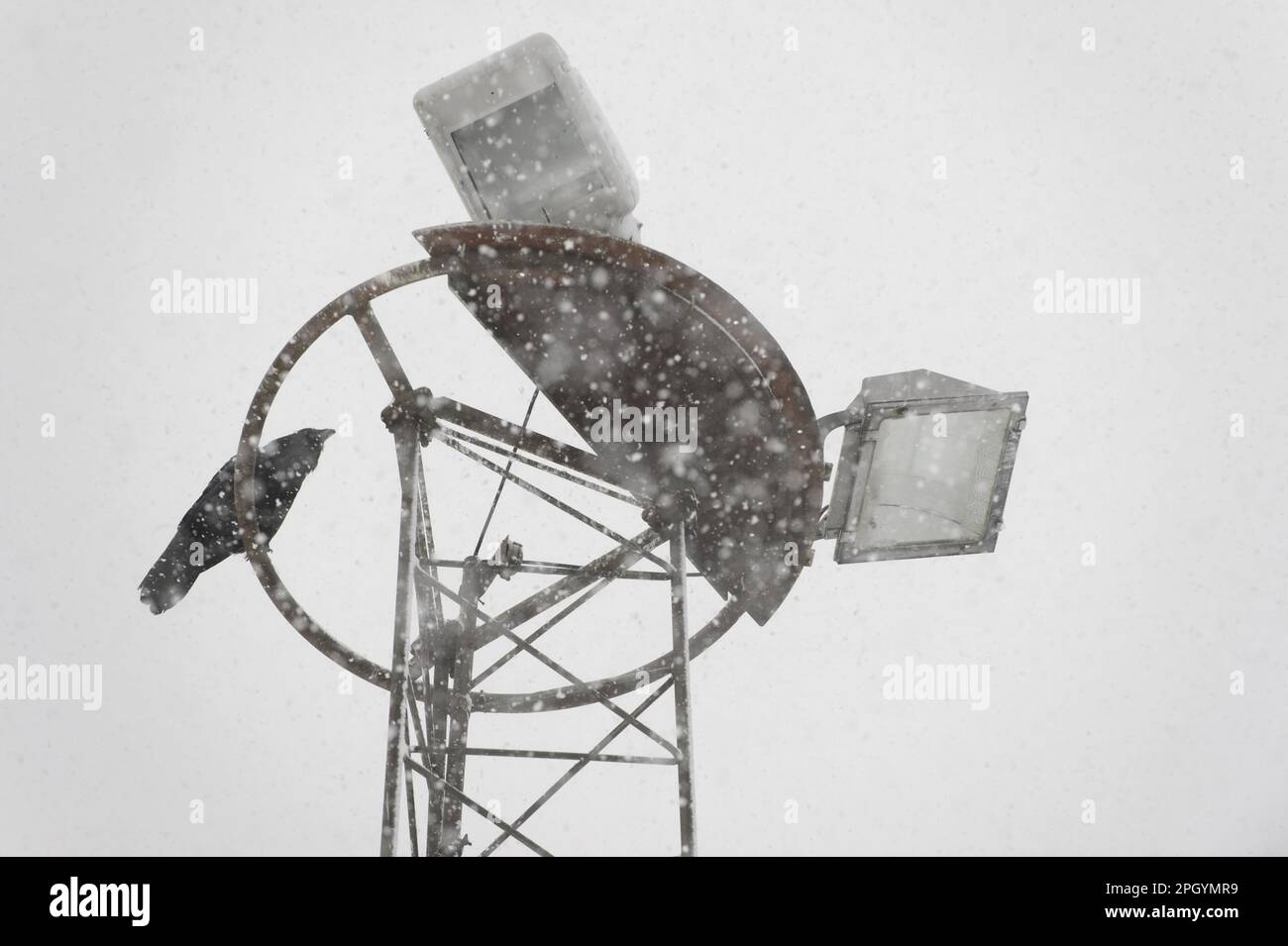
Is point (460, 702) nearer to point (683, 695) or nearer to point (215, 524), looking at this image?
point (683, 695)

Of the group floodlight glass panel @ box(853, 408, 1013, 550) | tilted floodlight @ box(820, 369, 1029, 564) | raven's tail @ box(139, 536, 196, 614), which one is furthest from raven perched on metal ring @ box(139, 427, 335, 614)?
floodlight glass panel @ box(853, 408, 1013, 550)

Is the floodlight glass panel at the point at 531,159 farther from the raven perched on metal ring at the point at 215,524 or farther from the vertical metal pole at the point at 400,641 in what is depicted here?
the raven perched on metal ring at the point at 215,524

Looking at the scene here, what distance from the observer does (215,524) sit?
26.5ft

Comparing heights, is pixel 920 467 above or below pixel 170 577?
above

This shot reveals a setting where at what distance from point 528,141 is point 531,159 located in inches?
4.8

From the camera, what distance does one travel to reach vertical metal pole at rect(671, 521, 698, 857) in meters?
6.98

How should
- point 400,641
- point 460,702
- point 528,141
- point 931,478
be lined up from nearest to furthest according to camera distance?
point 400,641, point 528,141, point 460,702, point 931,478

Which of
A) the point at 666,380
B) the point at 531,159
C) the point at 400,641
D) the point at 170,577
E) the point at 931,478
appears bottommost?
the point at 400,641

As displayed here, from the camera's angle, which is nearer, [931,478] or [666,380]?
[666,380]

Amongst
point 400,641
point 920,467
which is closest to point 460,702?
point 400,641

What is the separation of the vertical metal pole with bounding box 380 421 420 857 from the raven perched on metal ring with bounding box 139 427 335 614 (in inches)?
44.1

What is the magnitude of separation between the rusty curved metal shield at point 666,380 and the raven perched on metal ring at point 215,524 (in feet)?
6.20
